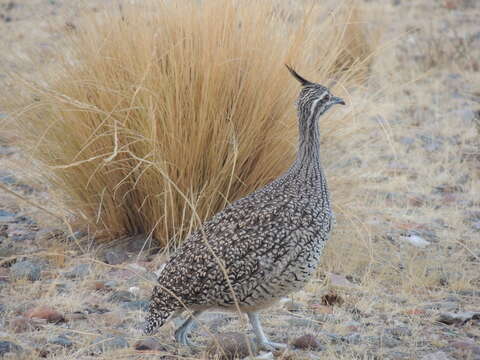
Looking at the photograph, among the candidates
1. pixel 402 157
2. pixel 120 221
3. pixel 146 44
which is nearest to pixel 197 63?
pixel 146 44

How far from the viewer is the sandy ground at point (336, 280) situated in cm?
337

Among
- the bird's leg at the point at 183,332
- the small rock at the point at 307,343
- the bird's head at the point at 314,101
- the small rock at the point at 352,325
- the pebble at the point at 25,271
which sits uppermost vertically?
the bird's head at the point at 314,101

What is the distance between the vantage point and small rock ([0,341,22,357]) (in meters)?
3.09

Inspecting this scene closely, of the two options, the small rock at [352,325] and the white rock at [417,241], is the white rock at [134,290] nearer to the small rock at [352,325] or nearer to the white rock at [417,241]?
the small rock at [352,325]

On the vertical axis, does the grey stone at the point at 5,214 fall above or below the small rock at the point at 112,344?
above

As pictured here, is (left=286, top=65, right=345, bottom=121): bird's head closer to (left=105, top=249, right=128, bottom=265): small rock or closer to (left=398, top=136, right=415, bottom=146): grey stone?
(left=105, top=249, right=128, bottom=265): small rock

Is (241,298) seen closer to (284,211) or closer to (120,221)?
(284,211)

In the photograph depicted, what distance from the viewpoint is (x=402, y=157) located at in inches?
255

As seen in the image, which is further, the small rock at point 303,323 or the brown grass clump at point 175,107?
the brown grass clump at point 175,107

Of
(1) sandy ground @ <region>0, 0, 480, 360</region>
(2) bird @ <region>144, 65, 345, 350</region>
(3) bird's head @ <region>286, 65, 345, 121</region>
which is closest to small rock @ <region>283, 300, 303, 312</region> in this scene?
(1) sandy ground @ <region>0, 0, 480, 360</region>

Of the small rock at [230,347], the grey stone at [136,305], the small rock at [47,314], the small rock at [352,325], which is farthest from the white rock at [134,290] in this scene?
the small rock at [352,325]

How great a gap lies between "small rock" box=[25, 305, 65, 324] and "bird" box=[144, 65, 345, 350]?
1.85 feet

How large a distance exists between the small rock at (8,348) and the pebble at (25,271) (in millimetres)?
895

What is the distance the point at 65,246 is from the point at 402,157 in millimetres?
3157
